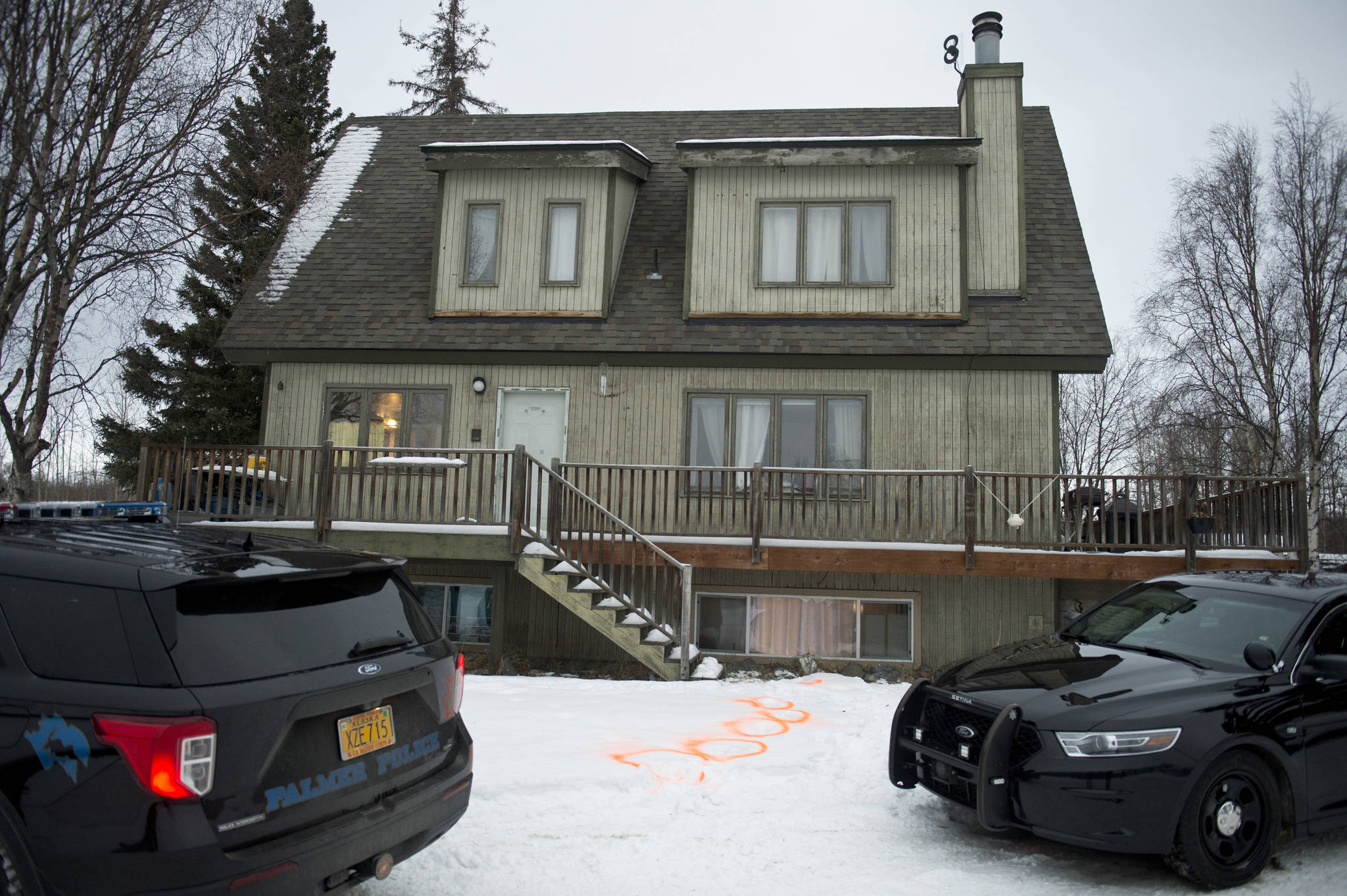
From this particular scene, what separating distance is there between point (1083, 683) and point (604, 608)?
621cm

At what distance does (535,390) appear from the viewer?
41.9ft

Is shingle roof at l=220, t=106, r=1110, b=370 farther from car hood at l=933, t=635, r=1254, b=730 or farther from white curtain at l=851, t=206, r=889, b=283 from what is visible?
car hood at l=933, t=635, r=1254, b=730

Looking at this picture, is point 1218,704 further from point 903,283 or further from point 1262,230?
point 1262,230

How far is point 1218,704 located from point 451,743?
3588mm

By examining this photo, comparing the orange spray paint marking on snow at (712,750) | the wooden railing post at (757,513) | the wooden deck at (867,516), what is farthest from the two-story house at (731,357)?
the orange spray paint marking on snow at (712,750)

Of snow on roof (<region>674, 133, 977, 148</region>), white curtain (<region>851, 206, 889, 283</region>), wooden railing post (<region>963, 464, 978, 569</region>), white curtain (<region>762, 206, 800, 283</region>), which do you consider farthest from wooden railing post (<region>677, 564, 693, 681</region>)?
snow on roof (<region>674, 133, 977, 148</region>)

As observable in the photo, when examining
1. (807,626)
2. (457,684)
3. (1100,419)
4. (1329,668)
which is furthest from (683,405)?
(1100,419)

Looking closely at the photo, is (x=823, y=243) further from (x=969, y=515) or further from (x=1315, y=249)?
(x=1315, y=249)

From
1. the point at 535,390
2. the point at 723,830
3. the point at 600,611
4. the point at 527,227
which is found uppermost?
the point at 527,227

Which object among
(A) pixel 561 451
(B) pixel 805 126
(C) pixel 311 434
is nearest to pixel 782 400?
(A) pixel 561 451

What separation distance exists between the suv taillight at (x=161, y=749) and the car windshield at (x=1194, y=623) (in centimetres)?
467

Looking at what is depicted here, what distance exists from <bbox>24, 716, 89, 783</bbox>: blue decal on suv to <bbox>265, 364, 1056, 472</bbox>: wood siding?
9.81 m

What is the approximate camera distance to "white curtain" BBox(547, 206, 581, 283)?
13.1 m

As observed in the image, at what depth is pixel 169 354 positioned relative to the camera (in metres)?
21.1
